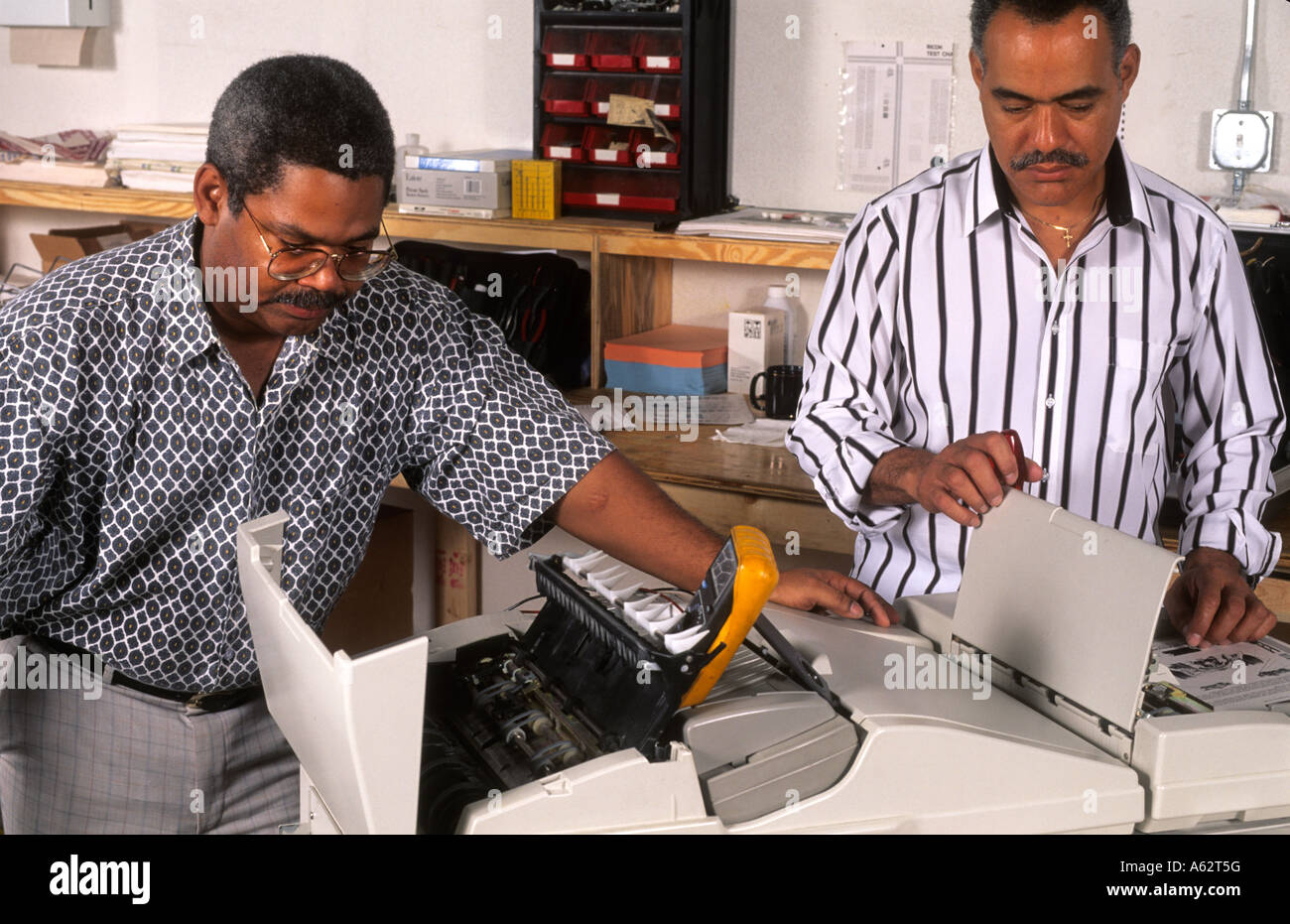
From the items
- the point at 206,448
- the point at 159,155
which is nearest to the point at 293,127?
the point at 206,448

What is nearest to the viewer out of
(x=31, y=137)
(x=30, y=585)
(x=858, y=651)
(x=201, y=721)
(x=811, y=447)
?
(x=858, y=651)

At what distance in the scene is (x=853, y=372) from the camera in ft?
5.57

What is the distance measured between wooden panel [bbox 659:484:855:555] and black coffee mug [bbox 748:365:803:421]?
0.40m

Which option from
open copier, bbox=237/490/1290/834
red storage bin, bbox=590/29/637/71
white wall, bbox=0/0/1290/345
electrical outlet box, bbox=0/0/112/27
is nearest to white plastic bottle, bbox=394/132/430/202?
white wall, bbox=0/0/1290/345

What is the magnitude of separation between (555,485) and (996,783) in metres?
0.67

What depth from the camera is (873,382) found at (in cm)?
171

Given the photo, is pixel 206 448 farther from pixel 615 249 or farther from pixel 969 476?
pixel 615 249

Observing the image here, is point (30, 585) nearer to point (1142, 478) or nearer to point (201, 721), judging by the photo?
point (201, 721)

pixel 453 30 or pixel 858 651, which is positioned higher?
pixel 453 30

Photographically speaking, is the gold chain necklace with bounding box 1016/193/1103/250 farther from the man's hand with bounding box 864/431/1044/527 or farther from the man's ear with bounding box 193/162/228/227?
the man's ear with bounding box 193/162/228/227

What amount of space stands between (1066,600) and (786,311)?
1944 mm

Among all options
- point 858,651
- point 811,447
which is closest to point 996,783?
point 858,651

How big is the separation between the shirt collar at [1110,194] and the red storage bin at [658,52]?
4.31 ft

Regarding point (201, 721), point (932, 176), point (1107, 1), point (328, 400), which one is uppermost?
point (1107, 1)
